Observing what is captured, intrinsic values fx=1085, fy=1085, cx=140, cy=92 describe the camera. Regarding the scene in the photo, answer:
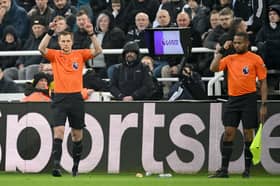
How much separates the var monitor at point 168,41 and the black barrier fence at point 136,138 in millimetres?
1000

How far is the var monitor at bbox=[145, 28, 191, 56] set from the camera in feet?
62.3

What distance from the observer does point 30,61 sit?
2347 cm

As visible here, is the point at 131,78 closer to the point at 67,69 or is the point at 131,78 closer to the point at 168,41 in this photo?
the point at 168,41

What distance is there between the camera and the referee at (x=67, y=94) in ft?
60.2

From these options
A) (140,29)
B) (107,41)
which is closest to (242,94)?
(140,29)

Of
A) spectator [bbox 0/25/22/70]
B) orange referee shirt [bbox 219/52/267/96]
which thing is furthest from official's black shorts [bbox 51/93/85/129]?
spectator [bbox 0/25/22/70]

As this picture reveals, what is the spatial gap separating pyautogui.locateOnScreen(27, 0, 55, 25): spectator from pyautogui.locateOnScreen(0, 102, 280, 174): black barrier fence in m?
4.44

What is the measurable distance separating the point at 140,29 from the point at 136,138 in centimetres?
375

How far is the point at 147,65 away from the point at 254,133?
3.23 meters

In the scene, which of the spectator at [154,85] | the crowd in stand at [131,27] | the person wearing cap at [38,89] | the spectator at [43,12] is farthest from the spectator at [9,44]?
the spectator at [154,85]

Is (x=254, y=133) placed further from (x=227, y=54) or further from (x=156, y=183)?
(x=156, y=183)

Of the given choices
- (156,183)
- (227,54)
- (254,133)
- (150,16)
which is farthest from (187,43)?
(150,16)

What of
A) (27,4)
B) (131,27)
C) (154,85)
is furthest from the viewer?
(27,4)

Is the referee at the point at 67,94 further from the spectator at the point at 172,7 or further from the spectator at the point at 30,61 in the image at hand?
the spectator at the point at 172,7
